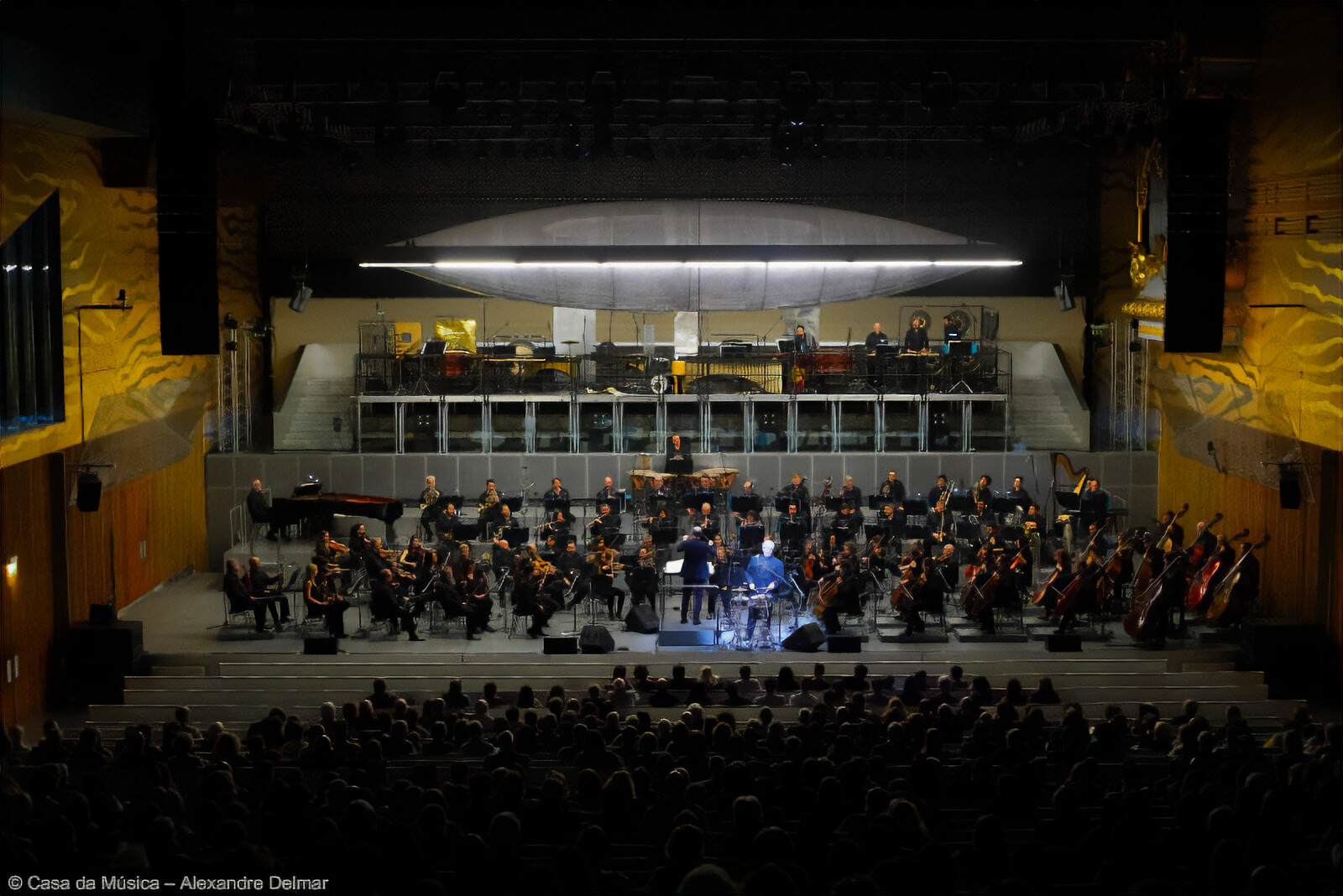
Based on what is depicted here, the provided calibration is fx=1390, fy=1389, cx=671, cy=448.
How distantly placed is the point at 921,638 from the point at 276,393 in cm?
1422

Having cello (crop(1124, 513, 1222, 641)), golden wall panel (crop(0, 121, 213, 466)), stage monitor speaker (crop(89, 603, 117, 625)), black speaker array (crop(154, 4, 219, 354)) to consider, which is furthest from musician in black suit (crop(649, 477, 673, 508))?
stage monitor speaker (crop(89, 603, 117, 625))

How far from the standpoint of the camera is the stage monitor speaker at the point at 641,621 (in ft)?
58.2

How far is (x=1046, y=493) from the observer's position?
22.9 meters

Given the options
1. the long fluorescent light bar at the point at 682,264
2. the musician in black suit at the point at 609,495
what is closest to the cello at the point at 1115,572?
the long fluorescent light bar at the point at 682,264

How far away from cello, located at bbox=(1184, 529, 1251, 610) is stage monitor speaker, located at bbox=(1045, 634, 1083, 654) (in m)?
1.88

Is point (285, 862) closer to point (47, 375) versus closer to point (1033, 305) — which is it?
point (47, 375)

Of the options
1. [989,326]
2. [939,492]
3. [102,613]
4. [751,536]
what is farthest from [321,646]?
[989,326]

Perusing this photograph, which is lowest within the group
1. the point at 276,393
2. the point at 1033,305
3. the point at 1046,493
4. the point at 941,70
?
the point at 1046,493

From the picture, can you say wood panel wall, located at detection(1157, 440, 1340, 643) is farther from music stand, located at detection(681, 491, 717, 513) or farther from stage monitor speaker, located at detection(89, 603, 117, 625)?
stage monitor speaker, located at detection(89, 603, 117, 625)

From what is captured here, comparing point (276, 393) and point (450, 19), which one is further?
point (276, 393)

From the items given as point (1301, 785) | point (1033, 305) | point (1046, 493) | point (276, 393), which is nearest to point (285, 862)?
point (1301, 785)

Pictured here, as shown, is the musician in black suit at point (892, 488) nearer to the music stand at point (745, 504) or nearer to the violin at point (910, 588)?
the music stand at point (745, 504)

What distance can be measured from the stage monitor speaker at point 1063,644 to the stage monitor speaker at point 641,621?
489cm

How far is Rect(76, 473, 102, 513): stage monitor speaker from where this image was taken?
17.0 metres
